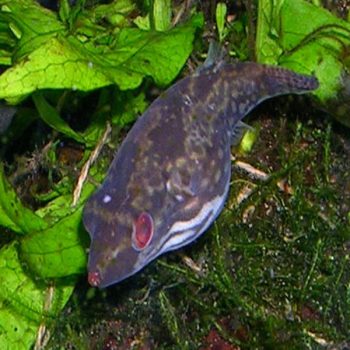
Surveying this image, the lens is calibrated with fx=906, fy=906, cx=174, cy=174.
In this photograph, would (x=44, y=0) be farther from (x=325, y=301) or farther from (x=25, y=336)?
(x=325, y=301)

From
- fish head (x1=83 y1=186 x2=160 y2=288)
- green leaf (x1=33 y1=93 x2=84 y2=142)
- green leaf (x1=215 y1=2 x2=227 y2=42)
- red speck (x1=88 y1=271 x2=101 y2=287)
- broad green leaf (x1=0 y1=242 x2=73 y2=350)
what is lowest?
broad green leaf (x1=0 y1=242 x2=73 y2=350)

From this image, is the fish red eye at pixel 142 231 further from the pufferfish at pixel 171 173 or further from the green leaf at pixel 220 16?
the green leaf at pixel 220 16

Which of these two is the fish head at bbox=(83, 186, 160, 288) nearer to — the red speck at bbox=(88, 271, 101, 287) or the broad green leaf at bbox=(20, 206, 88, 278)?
the red speck at bbox=(88, 271, 101, 287)

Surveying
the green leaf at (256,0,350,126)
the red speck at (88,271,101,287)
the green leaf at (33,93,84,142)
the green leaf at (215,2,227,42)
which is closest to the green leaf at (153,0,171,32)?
the green leaf at (215,2,227,42)

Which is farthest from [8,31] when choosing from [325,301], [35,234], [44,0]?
A: [325,301]

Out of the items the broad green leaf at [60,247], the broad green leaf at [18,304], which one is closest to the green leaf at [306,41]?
the broad green leaf at [60,247]

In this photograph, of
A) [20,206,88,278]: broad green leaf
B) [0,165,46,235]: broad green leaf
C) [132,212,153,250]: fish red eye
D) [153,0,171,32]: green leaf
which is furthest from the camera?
[153,0,171,32]: green leaf
